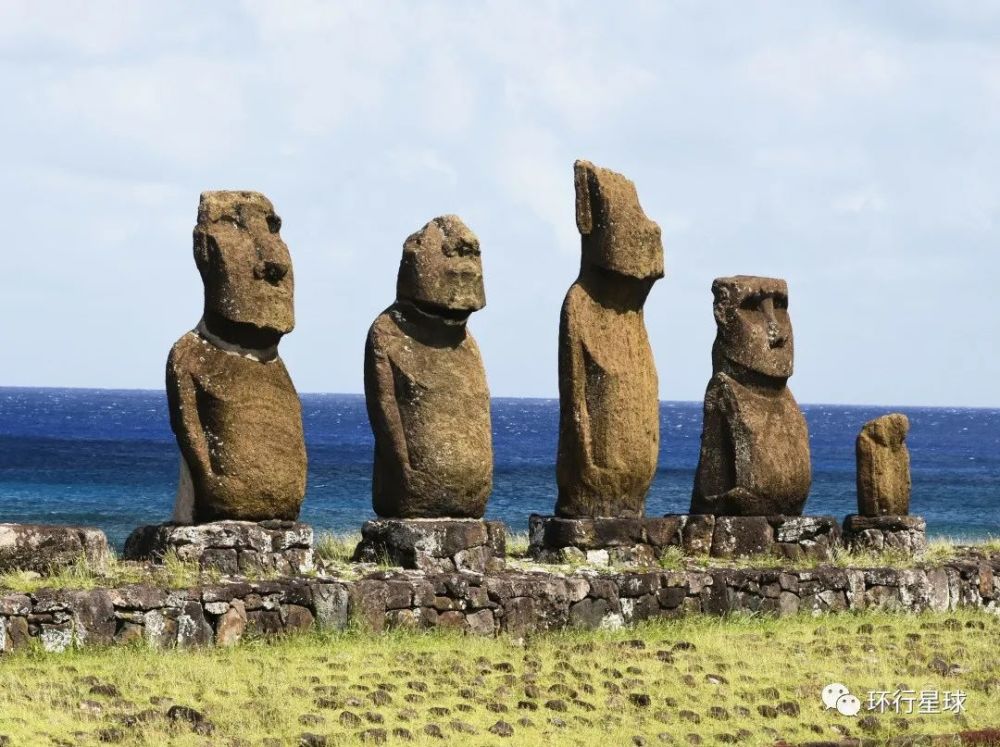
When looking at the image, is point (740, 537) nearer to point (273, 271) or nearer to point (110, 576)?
point (273, 271)

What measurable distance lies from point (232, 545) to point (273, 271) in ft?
7.31

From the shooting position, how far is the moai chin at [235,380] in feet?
52.0

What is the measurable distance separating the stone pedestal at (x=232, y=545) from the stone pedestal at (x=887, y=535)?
6.33 metres

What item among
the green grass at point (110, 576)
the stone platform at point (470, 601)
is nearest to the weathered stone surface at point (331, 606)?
the stone platform at point (470, 601)

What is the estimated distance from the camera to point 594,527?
17.8m

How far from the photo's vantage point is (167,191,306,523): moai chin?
15.8 m

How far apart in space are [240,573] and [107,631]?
1729 mm

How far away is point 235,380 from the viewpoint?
52.4 feet

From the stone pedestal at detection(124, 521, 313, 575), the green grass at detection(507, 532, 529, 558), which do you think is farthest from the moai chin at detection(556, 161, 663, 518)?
the stone pedestal at detection(124, 521, 313, 575)

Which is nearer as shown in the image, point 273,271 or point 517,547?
point 273,271

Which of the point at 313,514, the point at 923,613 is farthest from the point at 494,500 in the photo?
the point at 923,613

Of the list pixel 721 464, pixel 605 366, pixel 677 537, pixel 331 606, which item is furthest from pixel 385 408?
pixel 721 464

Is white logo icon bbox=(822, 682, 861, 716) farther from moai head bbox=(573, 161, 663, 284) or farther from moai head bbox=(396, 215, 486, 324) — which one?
moai head bbox=(573, 161, 663, 284)

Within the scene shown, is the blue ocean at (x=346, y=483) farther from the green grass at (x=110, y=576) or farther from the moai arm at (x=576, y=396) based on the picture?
the green grass at (x=110, y=576)
